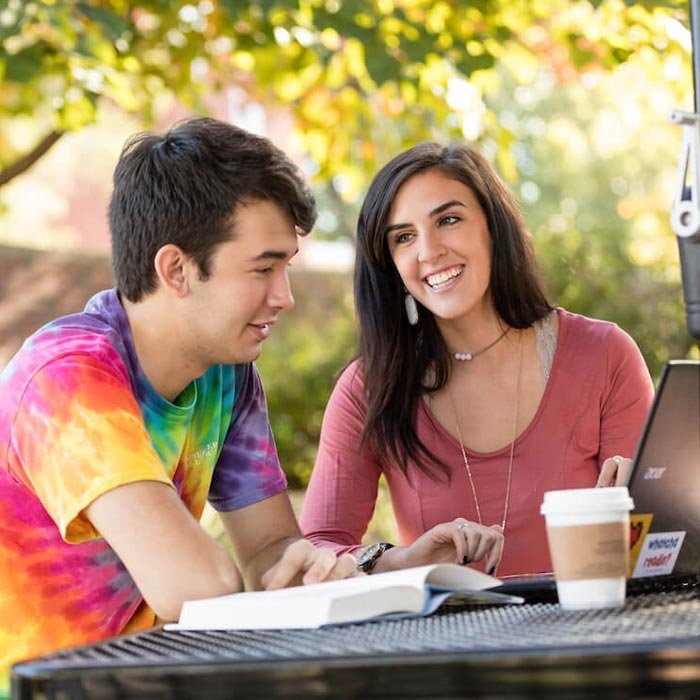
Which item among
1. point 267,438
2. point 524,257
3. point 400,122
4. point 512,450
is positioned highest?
point 400,122

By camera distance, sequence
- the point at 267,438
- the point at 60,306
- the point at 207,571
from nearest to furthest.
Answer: the point at 207,571 → the point at 267,438 → the point at 60,306

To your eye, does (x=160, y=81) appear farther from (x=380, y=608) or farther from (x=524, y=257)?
(x=380, y=608)

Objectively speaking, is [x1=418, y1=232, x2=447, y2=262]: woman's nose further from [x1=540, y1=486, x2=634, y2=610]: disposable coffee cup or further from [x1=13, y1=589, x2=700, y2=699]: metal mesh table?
[x1=13, y1=589, x2=700, y2=699]: metal mesh table

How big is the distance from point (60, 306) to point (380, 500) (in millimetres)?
5914

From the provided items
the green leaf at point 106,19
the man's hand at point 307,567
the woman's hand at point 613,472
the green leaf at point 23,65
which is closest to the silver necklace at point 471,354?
the woman's hand at point 613,472

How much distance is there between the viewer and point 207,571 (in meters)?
1.50

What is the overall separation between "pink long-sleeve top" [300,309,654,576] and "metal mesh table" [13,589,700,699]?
1323 millimetres

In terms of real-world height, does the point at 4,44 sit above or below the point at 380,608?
above

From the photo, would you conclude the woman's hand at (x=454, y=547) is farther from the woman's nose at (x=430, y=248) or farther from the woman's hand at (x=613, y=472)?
the woman's nose at (x=430, y=248)

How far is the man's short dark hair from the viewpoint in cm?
189

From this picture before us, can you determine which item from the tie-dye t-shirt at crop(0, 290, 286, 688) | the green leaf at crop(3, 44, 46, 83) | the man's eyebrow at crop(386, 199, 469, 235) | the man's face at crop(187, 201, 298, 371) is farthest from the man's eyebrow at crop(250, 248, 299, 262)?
the green leaf at crop(3, 44, 46, 83)

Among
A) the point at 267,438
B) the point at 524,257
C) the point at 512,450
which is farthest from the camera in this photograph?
the point at 524,257

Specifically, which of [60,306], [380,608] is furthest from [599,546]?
[60,306]

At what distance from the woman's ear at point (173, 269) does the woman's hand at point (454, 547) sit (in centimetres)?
54
